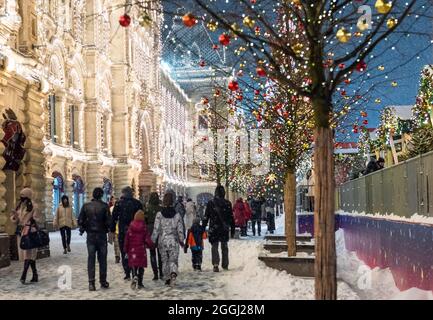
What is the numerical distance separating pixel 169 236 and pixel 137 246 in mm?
700

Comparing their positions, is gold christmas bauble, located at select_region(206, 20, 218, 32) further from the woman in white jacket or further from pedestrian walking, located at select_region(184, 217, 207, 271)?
the woman in white jacket

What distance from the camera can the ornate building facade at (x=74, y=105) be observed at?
17234mm

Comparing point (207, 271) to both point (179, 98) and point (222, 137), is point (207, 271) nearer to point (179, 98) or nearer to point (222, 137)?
Answer: point (222, 137)

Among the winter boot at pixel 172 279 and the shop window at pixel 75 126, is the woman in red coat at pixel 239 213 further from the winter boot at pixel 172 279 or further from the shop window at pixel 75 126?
the shop window at pixel 75 126

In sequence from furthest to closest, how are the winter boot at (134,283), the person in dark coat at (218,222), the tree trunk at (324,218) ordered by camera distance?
the person in dark coat at (218,222)
the winter boot at (134,283)
the tree trunk at (324,218)

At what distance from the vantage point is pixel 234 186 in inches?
2158

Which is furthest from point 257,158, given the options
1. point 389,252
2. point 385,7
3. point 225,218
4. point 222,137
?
point 385,7

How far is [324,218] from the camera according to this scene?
638 cm

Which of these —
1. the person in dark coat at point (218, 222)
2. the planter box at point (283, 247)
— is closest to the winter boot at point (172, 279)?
the person in dark coat at point (218, 222)

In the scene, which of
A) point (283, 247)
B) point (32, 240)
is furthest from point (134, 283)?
point (283, 247)

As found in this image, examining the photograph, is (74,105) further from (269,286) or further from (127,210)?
(269,286)

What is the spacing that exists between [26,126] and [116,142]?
112ft

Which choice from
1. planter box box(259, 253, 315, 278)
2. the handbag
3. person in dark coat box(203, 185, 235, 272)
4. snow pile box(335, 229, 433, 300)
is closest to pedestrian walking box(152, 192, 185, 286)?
planter box box(259, 253, 315, 278)

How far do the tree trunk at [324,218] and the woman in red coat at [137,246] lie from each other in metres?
5.09
